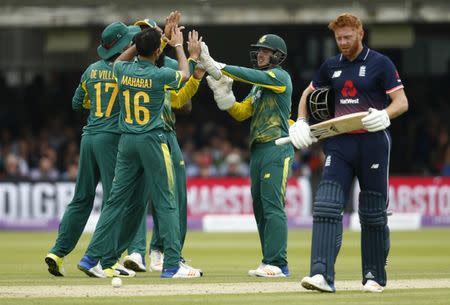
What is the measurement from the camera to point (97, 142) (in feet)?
33.9

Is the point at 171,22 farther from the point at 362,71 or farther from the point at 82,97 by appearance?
the point at 362,71

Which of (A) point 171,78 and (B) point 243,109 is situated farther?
(B) point 243,109

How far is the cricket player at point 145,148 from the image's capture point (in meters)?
9.77

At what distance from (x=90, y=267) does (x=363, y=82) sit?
2905 millimetres

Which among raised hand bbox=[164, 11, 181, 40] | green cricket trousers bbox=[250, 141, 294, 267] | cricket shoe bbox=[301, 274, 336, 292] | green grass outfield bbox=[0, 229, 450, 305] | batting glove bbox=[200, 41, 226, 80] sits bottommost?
green grass outfield bbox=[0, 229, 450, 305]

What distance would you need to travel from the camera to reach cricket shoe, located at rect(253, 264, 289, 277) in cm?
1045

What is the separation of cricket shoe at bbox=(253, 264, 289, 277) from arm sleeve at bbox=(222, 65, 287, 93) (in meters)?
1.52

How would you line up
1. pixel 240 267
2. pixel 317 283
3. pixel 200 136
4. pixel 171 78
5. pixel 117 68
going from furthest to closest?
pixel 200 136
pixel 240 267
pixel 117 68
pixel 171 78
pixel 317 283

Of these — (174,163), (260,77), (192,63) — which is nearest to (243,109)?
(260,77)

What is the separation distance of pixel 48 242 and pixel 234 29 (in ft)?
31.1

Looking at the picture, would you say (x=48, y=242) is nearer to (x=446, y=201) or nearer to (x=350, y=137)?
(x=446, y=201)

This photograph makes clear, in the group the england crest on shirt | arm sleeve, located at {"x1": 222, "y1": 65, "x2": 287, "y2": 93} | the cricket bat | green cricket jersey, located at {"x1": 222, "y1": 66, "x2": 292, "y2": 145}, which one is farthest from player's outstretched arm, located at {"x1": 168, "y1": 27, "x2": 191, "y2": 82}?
the england crest on shirt

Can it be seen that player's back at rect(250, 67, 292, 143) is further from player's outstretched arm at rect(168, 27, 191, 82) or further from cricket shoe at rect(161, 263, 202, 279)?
cricket shoe at rect(161, 263, 202, 279)

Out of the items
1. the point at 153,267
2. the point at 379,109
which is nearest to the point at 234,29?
the point at 153,267
